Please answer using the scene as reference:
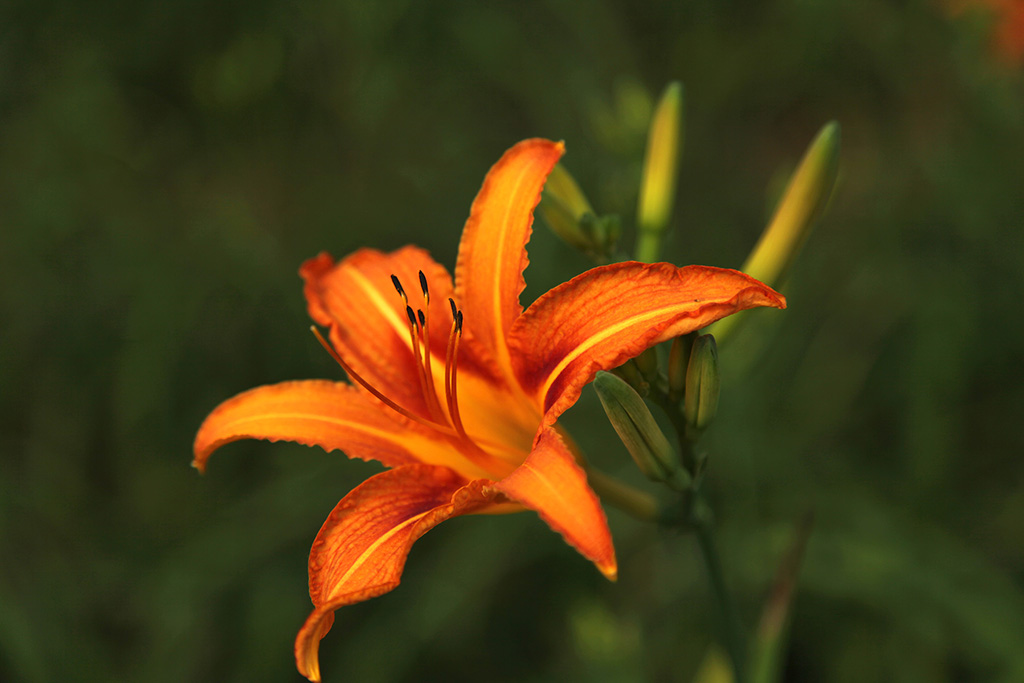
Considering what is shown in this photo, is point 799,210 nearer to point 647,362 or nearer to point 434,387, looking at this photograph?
point 647,362

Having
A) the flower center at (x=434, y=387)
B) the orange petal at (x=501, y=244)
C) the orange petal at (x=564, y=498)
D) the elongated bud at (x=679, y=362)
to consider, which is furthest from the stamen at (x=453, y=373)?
the elongated bud at (x=679, y=362)

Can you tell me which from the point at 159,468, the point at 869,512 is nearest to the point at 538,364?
the point at 869,512

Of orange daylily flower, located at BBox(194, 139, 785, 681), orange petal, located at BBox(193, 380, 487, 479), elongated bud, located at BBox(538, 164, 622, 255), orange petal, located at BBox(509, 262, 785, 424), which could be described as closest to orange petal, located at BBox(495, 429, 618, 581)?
orange daylily flower, located at BBox(194, 139, 785, 681)

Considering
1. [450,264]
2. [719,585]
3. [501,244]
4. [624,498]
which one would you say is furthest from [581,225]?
[450,264]

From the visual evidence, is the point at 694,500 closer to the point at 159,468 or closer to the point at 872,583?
the point at 872,583

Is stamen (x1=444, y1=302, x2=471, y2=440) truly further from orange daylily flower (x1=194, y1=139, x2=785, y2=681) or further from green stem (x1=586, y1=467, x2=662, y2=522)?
green stem (x1=586, y1=467, x2=662, y2=522)
